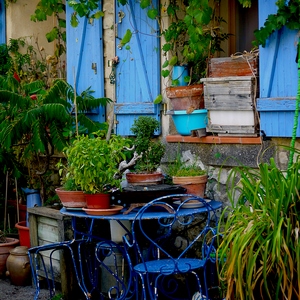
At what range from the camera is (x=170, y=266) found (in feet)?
17.3

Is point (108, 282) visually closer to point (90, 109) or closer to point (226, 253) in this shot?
point (226, 253)

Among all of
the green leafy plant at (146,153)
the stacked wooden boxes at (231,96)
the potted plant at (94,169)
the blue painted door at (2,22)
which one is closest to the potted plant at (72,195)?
the potted plant at (94,169)

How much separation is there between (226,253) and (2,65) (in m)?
5.24

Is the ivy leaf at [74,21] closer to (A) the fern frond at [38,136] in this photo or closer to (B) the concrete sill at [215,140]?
(A) the fern frond at [38,136]

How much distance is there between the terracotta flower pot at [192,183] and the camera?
231 inches

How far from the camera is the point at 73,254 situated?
6.12m

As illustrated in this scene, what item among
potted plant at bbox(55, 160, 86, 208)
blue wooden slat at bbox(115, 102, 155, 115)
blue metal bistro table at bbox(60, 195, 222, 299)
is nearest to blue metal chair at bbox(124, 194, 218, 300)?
blue metal bistro table at bbox(60, 195, 222, 299)

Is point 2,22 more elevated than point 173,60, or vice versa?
point 2,22

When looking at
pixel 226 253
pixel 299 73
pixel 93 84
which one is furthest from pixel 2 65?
pixel 226 253

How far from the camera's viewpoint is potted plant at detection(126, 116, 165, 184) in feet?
19.5

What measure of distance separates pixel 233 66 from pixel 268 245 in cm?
231

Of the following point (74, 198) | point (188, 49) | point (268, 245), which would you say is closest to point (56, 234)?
point (74, 198)

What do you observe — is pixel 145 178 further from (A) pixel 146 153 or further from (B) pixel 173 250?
(B) pixel 173 250

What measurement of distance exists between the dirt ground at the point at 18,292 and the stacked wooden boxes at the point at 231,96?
86.7 inches
